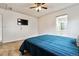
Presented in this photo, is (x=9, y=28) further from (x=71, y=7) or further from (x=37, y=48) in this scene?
(x=71, y=7)

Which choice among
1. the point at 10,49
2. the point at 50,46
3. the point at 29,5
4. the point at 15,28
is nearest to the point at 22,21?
the point at 15,28

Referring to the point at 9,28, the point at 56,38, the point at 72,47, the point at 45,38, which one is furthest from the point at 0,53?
the point at 72,47

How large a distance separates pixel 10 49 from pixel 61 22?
33.5 inches

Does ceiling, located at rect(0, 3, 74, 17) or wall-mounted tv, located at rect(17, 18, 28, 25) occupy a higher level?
ceiling, located at rect(0, 3, 74, 17)

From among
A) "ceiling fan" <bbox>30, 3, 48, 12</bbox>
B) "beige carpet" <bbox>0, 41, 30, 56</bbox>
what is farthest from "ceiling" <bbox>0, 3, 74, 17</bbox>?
"beige carpet" <bbox>0, 41, 30, 56</bbox>

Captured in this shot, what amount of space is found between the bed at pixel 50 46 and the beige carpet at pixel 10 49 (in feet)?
0.20

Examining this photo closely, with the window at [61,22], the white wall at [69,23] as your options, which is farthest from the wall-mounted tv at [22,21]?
the window at [61,22]

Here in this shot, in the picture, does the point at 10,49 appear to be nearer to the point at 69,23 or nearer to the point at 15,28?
the point at 15,28

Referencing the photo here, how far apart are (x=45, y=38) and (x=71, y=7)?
0.58 metres

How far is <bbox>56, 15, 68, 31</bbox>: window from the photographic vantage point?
1361 millimetres

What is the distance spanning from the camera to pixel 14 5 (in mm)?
1330

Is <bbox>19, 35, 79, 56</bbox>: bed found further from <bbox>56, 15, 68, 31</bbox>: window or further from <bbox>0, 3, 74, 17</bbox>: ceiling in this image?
<bbox>0, 3, 74, 17</bbox>: ceiling

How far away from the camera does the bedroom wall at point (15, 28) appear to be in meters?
1.35

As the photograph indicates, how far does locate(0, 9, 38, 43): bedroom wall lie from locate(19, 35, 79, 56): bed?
111 mm
